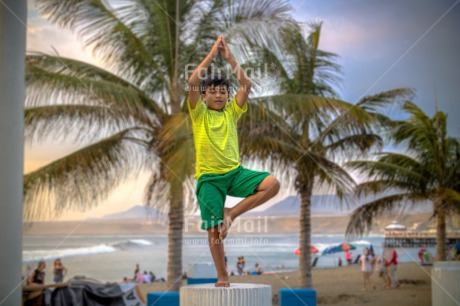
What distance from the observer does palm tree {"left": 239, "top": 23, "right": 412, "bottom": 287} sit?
1137 centimetres

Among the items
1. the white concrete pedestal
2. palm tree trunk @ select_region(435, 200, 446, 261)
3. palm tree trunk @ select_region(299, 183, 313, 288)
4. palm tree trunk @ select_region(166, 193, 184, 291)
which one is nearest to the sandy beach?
palm tree trunk @ select_region(435, 200, 446, 261)

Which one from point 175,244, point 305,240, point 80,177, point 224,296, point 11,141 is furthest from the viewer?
point 305,240

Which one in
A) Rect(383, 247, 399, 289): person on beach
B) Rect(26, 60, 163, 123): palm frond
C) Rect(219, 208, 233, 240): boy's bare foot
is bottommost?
Rect(383, 247, 399, 289): person on beach

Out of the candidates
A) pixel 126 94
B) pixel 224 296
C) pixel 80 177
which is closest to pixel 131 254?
pixel 80 177

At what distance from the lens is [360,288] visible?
2061cm

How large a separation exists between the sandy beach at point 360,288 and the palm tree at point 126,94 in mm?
7086

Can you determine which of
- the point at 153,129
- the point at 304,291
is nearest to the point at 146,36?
the point at 153,129

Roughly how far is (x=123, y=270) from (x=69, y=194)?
27404 millimetres

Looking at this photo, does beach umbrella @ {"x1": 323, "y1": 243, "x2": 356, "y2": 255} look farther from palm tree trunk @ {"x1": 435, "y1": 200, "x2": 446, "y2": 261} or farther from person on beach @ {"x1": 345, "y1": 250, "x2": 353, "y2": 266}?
palm tree trunk @ {"x1": 435, "y1": 200, "x2": 446, "y2": 261}

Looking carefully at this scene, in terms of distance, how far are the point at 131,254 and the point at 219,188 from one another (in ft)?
127

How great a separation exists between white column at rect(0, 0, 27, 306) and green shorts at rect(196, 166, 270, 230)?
80.6 inches

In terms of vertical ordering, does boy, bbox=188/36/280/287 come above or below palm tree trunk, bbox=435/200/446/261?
above

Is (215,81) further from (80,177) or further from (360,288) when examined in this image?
(360,288)

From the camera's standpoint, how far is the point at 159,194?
11797 mm
